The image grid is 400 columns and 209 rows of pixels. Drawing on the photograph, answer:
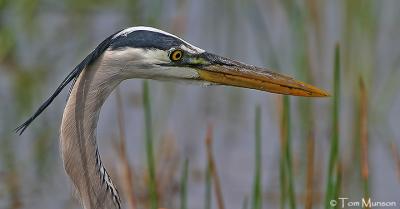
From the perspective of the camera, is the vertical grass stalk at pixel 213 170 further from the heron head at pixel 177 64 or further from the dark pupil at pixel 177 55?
the dark pupil at pixel 177 55

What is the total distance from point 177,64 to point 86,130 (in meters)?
0.40

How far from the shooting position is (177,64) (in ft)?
12.5

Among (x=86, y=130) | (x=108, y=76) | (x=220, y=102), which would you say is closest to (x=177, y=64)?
(x=108, y=76)

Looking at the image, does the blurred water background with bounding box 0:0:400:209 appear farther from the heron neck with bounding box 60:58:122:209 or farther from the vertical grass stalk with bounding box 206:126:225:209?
the heron neck with bounding box 60:58:122:209

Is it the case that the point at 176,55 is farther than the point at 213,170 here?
No

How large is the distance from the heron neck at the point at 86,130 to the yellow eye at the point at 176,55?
0.65 ft

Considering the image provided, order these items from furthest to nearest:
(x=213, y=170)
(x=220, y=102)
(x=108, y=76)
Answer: (x=220, y=102) → (x=213, y=170) → (x=108, y=76)

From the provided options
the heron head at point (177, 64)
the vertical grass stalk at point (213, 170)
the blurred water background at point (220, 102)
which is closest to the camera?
the heron head at point (177, 64)

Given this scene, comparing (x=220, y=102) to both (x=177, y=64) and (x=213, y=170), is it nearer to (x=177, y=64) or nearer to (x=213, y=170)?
(x=213, y=170)

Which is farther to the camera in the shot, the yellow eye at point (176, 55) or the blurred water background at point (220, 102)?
the blurred water background at point (220, 102)

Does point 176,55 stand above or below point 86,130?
above

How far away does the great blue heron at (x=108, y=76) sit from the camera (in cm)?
372

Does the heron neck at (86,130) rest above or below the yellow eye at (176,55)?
below

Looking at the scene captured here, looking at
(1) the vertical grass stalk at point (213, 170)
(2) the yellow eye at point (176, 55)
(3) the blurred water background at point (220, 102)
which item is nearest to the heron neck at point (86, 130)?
(2) the yellow eye at point (176, 55)
